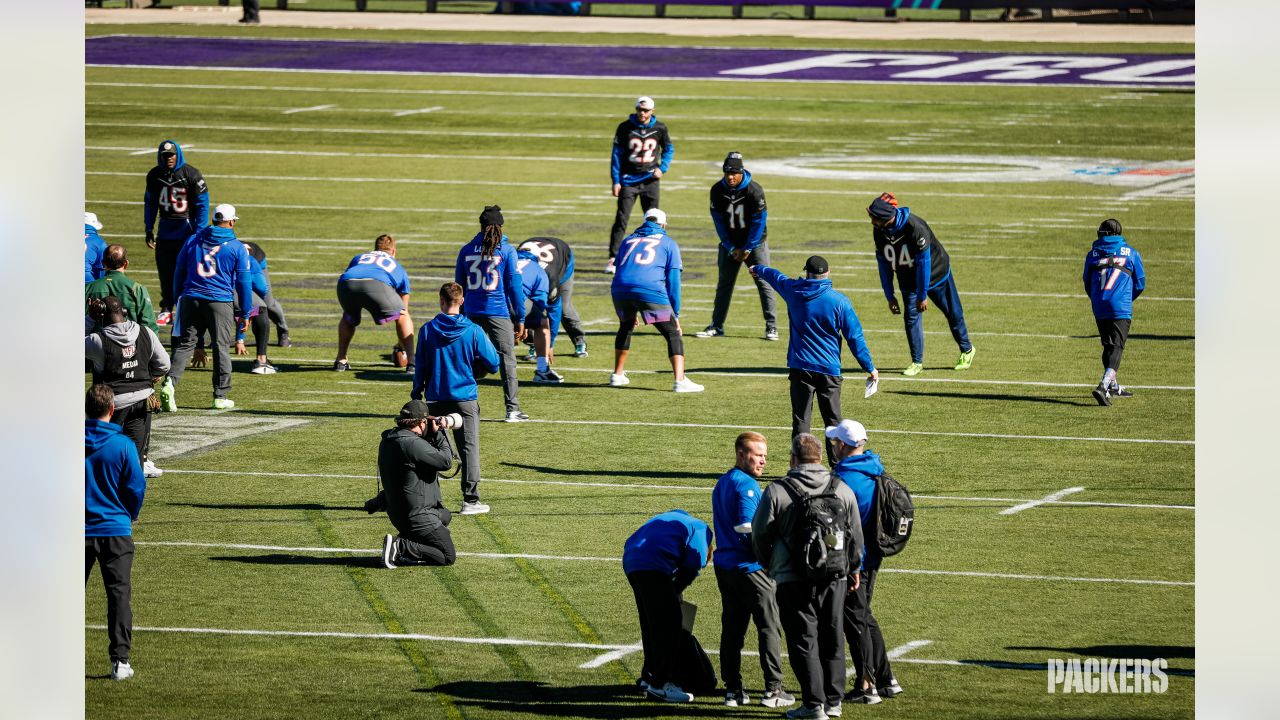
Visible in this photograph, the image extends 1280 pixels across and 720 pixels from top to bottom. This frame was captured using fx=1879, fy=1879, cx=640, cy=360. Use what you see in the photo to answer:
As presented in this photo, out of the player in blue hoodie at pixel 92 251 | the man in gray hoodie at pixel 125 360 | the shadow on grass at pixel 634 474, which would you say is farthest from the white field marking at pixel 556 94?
the man in gray hoodie at pixel 125 360

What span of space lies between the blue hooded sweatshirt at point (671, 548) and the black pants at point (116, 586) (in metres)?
2.78

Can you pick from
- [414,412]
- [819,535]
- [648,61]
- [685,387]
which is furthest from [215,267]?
[648,61]

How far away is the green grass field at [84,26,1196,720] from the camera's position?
10656mm

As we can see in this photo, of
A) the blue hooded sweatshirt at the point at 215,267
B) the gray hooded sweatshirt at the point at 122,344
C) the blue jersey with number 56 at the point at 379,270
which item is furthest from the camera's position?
the blue jersey with number 56 at the point at 379,270

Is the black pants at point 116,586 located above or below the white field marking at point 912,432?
below

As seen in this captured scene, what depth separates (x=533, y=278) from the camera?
58.6ft

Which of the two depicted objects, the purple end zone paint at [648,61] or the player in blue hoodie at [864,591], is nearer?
the player in blue hoodie at [864,591]

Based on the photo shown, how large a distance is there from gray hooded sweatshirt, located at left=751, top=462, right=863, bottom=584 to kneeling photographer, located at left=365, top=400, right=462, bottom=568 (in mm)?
3323

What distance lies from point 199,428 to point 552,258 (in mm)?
3953

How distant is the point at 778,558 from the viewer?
9578 millimetres

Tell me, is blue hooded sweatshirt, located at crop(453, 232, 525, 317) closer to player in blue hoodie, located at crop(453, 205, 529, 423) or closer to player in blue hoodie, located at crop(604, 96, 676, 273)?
player in blue hoodie, located at crop(453, 205, 529, 423)

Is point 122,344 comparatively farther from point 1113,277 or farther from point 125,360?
point 1113,277

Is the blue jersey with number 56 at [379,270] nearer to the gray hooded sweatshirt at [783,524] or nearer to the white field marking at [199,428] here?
the white field marking at [199,428]

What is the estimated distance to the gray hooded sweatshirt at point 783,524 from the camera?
9539mm
